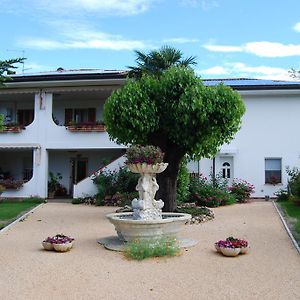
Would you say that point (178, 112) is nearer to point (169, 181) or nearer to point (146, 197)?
point (169, 181)

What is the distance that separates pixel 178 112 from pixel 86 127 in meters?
10.2

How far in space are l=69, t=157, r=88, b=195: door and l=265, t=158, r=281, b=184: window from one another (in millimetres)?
10295

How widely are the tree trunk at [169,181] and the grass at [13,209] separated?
5.38m

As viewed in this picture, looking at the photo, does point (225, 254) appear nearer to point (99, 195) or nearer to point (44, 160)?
point (99, 195)

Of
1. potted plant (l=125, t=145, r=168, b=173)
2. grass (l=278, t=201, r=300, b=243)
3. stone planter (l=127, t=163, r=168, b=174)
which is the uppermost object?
potted plant (l=125, t=145, r=168, b=173)

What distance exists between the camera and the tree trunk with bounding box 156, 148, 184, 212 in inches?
644

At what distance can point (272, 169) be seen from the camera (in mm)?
24828

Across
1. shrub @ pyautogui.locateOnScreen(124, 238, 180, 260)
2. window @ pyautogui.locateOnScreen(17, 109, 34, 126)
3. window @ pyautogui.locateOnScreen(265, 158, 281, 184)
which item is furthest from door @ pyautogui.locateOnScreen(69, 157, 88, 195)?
shrub @ pyautogui.locateOnScreen(124, 238, 180, 260)

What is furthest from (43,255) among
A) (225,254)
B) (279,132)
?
(279,132)

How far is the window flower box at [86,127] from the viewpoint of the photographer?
24.1 m

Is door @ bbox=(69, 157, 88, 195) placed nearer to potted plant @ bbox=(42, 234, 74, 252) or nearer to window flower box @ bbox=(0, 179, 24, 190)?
window flower box @ bbox=(0, 179, 24, 190)

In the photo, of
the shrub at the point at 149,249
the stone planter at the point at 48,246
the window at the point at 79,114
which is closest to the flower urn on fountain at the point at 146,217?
the shrub at the point at 149,249

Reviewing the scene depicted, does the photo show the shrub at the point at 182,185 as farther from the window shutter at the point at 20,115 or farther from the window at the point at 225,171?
the window shutter at the point at 20,115

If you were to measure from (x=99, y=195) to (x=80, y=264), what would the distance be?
12.9 meters
